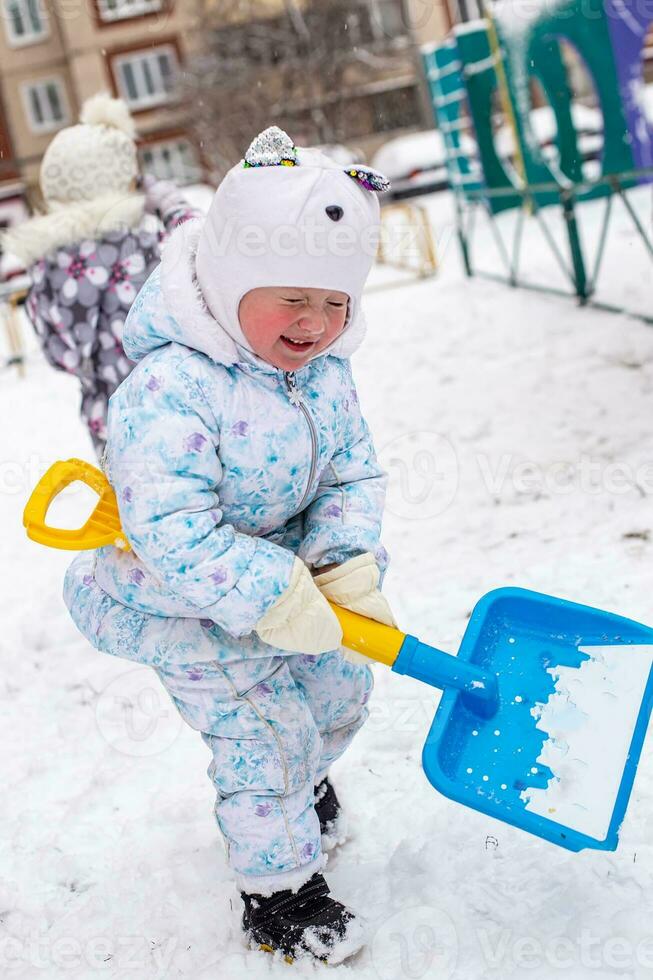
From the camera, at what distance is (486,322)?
654cm

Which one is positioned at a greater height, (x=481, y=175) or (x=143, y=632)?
(x=481, y=175)

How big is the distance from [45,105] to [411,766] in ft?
86.0

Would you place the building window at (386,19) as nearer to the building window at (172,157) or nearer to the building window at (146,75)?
the building window at (146,75)

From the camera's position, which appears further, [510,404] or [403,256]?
[403,256]

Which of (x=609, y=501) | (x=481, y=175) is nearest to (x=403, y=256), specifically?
(x=481, y=175)

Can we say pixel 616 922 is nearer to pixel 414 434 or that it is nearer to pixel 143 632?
pixel 143 632

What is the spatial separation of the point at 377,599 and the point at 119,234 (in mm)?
2020

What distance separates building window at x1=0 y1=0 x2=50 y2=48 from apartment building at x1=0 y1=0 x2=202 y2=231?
0.08 ft

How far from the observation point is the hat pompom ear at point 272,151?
5.01ft

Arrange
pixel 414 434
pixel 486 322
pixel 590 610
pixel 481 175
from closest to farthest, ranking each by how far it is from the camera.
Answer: pixel 590 610, pixel 414 434, pixel 486 322, pixel 481 175

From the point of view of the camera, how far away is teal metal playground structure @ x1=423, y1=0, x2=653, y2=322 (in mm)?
8695

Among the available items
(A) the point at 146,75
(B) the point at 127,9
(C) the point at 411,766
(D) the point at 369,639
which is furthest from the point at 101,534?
(B) the point at 127,9

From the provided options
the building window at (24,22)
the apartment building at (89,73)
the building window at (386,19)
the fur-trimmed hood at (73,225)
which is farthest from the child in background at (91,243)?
the building window at (24,22)

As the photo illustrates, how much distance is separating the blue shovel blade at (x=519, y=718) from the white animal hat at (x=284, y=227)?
70 centimetres
